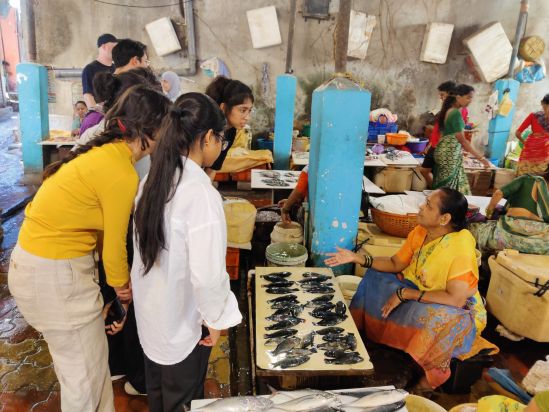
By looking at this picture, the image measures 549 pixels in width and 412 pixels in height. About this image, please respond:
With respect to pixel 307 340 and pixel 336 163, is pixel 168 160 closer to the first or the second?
pixel 307 340

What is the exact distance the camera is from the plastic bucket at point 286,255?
3975 millimetres

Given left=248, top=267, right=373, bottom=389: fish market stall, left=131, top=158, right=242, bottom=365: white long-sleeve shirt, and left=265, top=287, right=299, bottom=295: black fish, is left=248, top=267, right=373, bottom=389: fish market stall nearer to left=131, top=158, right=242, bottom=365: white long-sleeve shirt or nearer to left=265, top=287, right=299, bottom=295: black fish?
left=265, top=287, right=299, bottom=295: black fish

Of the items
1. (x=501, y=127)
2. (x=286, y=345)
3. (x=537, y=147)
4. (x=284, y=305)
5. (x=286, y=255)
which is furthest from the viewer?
(x=501, y=127)

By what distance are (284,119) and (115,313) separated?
7.00 m

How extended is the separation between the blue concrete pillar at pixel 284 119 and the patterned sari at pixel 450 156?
11.6ft

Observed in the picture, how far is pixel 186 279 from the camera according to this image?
6.84 ft

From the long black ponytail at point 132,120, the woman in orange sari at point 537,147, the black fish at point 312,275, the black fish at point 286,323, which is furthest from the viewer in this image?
the woman in orange sari at point 537,147

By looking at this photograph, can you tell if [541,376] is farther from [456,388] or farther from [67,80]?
[67,80]

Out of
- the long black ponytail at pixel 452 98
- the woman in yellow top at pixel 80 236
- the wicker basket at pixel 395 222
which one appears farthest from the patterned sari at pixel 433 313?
the long black ponytail at pixel 452 98

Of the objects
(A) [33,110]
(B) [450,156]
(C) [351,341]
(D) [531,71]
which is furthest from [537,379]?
(D) [531,71]

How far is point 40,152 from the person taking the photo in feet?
29.1

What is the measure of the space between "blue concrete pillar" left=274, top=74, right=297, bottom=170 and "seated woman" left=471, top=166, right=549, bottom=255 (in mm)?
4948

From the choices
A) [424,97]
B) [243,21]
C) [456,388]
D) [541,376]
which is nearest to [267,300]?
[456,388]

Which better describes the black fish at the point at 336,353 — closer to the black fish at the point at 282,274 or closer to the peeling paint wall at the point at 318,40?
the black fish at the point at 282,274
